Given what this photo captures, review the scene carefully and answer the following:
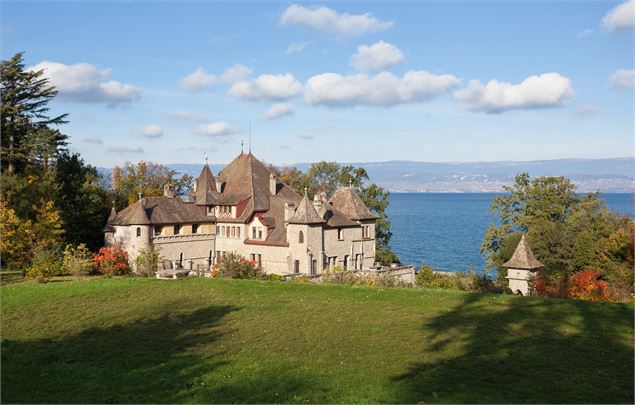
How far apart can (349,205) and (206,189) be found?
40.3 ft

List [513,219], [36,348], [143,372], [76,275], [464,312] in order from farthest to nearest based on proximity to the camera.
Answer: [513,219], [76,275], [464,312], [36,348], [143,372]

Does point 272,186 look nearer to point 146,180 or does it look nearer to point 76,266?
point 76,266

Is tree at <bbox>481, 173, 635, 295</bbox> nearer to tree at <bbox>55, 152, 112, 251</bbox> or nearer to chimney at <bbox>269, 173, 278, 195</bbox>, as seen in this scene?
chimney at <bbox>269, 173, 278, 195</bbox>

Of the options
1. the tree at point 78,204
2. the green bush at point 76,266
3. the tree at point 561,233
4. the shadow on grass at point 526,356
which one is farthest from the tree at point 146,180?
the shadow on grass at point 526,356

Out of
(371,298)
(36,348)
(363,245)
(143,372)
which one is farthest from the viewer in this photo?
(363,245)

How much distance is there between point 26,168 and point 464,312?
3587 cm

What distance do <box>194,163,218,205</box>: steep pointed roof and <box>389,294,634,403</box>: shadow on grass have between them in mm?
32195

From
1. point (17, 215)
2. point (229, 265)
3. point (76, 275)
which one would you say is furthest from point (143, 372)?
point (17, 215)

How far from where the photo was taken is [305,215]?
42906mm

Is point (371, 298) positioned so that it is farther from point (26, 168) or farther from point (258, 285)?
point (26, 168)

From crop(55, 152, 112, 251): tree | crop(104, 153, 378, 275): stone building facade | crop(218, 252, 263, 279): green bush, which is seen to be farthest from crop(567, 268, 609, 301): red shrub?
crop(55, 152, 112, 251): tree

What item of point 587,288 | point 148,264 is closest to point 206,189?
point 148,264

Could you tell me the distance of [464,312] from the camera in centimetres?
2097

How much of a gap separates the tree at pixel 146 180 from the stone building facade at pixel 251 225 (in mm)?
16326
